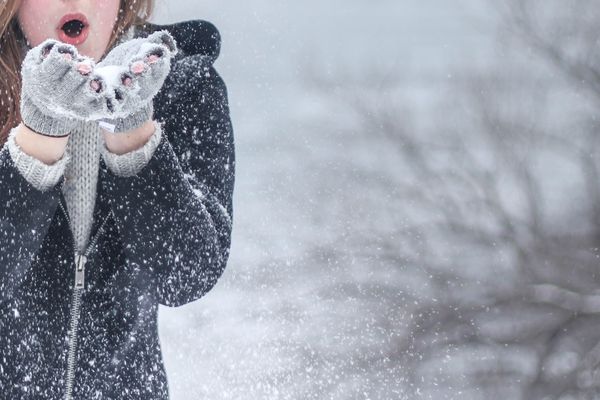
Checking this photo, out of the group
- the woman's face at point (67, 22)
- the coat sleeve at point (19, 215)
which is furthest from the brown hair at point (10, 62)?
→ the coat sleeve at point (19, 215)

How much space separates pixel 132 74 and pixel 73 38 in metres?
0.22

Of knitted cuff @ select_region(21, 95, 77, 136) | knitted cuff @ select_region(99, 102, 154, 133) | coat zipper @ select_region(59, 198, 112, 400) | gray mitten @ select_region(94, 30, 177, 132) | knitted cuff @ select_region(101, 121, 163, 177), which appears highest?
gray mitten @ select_region(94, 30, 177, 132)

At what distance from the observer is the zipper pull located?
50.1 inches

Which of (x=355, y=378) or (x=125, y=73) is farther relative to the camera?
(x=355, y=378)

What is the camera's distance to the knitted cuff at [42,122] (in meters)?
1.16

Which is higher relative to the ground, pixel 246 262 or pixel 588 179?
pixel 588 179

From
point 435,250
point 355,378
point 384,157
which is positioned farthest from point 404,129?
point 355,378

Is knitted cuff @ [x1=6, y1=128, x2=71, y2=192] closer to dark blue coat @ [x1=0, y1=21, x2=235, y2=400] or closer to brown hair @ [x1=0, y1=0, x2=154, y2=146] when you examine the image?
dark blue coat @ [x1=0, y1=21, x2=235, y2=400]

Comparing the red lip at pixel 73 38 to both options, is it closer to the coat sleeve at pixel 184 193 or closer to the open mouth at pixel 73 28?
the open mouth at pixel 73 28

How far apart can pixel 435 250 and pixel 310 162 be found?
1960 mm

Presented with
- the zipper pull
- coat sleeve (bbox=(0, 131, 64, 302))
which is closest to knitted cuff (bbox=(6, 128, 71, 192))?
coat sleeve (bbox=(0, 131, 64, 302))

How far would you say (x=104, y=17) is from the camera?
4.40 feet

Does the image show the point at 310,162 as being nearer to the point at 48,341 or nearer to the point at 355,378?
the point at 355,378

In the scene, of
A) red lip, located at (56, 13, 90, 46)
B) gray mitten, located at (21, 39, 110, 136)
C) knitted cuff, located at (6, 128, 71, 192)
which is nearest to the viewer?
gray mitten, located at (21, 39, 110, 136)
